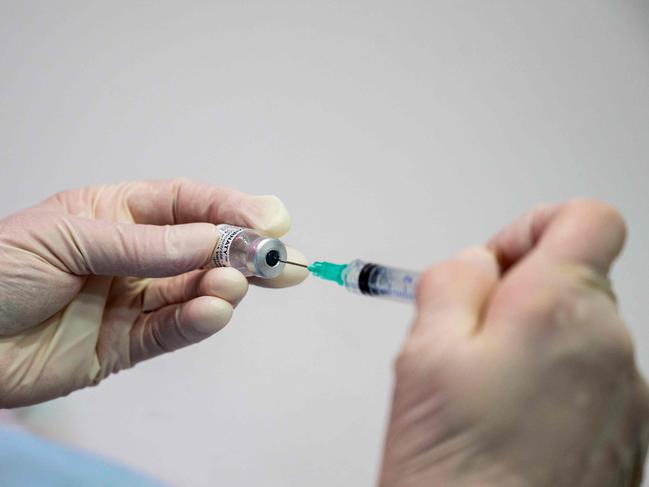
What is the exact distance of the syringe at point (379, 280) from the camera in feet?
2.25

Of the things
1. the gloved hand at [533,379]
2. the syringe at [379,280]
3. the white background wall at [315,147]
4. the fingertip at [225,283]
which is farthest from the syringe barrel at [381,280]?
the white background wall at [315,147]

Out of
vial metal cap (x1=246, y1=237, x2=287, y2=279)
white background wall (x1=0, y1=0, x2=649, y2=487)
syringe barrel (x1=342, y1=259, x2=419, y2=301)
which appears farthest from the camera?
white background wall (x1=0, y1=0, x2=649, y2=487)

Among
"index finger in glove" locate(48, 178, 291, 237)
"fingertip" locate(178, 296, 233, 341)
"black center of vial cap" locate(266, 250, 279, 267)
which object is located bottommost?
"fingertip" locate(178, 296, 233, 341)

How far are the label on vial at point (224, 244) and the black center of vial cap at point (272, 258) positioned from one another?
0.23ft

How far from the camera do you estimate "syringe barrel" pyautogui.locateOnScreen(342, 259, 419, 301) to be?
0.69 metres

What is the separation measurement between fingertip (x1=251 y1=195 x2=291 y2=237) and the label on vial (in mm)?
50

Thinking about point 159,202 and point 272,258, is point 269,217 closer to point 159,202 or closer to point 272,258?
point 272,258

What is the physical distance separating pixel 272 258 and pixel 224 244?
0.29ft

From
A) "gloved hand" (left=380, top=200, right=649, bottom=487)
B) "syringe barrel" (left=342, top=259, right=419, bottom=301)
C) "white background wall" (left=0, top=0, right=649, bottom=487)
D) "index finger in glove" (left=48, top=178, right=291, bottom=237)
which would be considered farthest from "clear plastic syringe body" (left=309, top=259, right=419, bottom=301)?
"white background wall" (left=0, top=0, right=649, bottom=487)

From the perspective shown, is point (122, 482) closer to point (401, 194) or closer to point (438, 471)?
point (401, 194)

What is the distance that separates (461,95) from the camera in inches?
47.8

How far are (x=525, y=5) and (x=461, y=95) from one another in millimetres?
216

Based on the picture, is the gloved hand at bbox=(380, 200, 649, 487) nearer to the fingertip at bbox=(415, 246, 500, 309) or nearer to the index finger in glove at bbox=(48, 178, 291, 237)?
the fingertip at bbox=(415, 246, 500, 309)

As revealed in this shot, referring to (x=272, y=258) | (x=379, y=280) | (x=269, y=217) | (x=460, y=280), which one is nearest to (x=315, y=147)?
(x=269, y=217)
